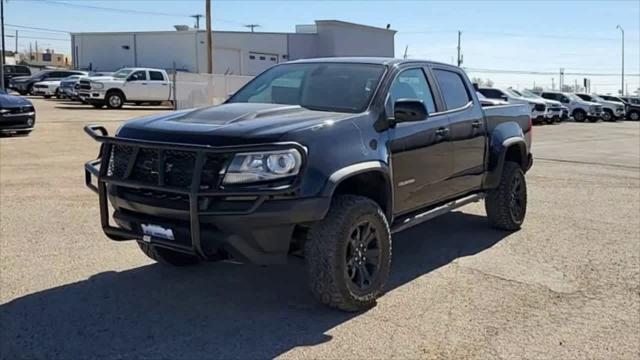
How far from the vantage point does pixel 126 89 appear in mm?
30766

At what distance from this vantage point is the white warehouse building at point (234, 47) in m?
50.7

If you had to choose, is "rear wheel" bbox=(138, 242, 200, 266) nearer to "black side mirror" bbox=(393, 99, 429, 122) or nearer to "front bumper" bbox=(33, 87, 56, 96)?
"black side mirror" bbox=(393, 99, 429, 122)

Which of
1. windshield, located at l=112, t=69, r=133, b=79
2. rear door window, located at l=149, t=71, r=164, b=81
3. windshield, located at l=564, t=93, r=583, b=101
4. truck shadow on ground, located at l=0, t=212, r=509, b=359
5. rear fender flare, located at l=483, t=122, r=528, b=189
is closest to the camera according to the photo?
truck shadow on ground, located at l=0, t=212, r=509, b=359

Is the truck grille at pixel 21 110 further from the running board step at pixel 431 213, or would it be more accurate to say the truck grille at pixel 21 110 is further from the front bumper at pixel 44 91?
the front bumper at pixel 44 91

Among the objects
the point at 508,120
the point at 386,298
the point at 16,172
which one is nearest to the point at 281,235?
the point at 386,298

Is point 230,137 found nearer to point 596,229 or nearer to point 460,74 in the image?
point 460,74

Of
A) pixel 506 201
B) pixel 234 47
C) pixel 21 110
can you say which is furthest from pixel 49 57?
pixel 506 201

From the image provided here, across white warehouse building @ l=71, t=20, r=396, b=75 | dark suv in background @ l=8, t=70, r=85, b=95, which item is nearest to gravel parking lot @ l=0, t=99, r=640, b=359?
dark suv in background @ l=8, t=70, r=85, b=95

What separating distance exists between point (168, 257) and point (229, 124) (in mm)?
1733

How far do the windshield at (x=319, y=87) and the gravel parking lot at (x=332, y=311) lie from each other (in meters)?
1.52

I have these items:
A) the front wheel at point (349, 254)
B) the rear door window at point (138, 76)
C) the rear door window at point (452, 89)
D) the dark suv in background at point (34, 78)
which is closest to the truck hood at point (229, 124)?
the front wheel at point (349, 254)

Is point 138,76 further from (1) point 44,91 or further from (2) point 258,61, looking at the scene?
(2) point 258,61

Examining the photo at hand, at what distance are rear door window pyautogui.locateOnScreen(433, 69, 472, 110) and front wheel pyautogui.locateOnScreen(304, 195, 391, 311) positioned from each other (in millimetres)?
1972

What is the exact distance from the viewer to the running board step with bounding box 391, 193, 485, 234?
556cm
